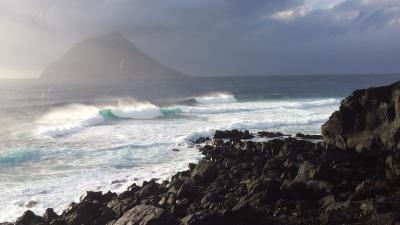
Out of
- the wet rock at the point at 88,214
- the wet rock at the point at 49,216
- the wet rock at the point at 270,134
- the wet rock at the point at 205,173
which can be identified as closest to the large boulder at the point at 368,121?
the wet rock at the point at 205,173

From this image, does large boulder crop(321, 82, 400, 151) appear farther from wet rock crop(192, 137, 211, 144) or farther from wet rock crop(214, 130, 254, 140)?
wet rock crop(192, 137, 211, 144)

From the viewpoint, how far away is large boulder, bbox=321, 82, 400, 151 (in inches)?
784

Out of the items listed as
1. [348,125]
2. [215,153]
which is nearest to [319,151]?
[348,125]

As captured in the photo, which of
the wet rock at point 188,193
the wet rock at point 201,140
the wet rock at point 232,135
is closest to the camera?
the wet rock at point 188,193

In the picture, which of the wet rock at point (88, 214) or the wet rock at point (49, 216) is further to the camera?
the wet rock at point (49, 216)

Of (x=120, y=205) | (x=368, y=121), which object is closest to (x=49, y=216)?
(x=120, y=205)

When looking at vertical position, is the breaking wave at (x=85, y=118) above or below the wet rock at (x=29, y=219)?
above

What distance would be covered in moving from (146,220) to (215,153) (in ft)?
43.3

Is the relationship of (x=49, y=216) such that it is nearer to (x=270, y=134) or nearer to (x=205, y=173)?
(x=205, y=173)

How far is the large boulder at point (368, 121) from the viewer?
19906 mm

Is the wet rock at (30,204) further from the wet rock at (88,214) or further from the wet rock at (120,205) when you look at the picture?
the wet rock at (120,205)

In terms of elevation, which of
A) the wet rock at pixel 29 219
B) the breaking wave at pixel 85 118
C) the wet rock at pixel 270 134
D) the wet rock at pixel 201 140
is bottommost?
the wet rock at pixel 29 219

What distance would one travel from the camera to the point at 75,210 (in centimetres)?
1488

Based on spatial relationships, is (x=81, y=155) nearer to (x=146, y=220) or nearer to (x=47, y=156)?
(x=47, y=156)
